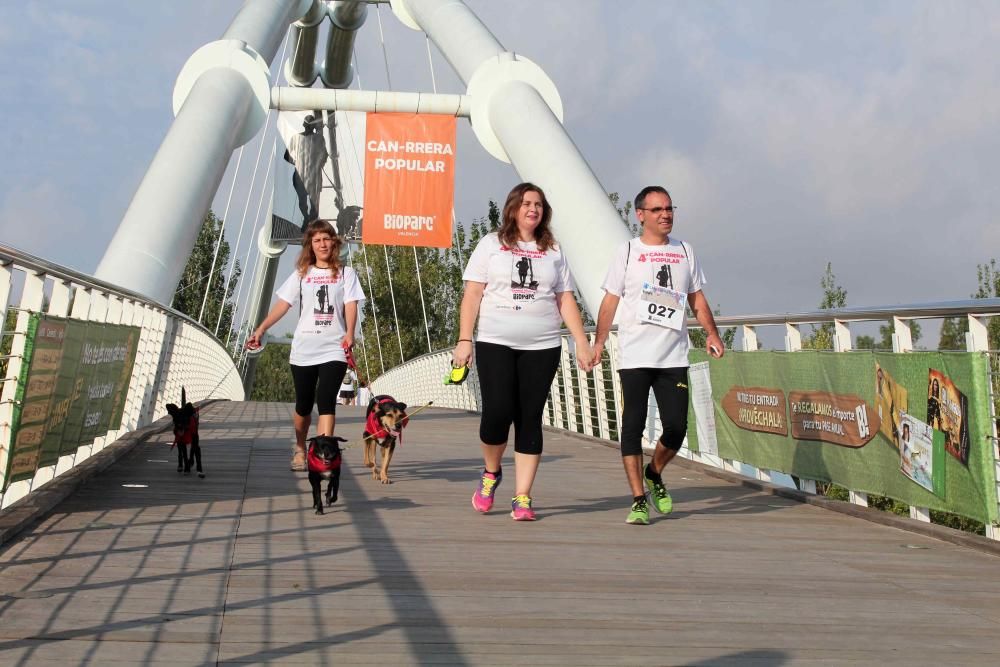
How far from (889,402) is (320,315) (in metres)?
3.28

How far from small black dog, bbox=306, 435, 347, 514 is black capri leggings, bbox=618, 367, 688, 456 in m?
1.38

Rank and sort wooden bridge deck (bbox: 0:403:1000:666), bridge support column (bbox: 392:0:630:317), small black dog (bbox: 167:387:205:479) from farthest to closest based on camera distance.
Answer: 1. bridge support column (bbox: 392:0:630:317)
2. small black dog (bbox: 167:387:205:479)
3. wooden bridge deck (bbox: 0:403:1000:666)

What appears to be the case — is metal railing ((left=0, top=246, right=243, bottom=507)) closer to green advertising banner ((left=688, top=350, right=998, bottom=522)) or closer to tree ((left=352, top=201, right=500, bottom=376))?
green advertising banner ((left=688, top=350, right=998, bottom=522))

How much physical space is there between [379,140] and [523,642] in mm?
18060

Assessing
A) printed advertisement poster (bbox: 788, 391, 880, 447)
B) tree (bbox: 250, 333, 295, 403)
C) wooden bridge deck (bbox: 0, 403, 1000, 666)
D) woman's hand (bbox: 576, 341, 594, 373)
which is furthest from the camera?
tree (bbox: 250, 333, 295, 403)

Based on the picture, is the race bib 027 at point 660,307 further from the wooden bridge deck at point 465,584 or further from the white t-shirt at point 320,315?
the white t-shirt at point 320,315

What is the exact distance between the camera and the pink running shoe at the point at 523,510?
6281mm

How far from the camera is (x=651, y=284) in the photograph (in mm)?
6258

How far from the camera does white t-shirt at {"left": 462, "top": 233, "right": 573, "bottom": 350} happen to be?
6152 mm

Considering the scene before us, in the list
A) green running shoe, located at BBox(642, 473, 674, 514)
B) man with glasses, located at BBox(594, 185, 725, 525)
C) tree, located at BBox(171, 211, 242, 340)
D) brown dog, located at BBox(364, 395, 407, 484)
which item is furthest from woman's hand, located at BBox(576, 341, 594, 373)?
tree, located at BBox(171, 211, 242, 340)

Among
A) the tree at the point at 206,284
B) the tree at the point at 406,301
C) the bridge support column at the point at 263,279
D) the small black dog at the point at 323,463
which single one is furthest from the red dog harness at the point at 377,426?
the tree at the point at 206,284

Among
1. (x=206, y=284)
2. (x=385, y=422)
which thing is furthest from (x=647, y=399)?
(x=206, y=284)

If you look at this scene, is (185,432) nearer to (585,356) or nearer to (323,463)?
(323,463)

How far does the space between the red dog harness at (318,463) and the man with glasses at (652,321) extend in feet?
4.55
